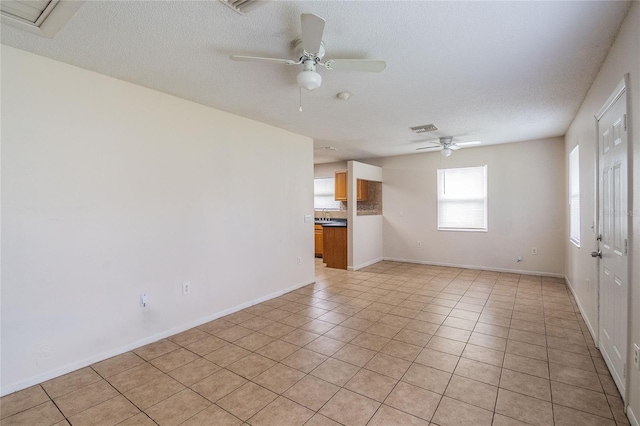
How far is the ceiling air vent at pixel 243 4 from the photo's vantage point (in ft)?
5.46

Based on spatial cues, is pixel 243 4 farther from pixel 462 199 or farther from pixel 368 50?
pixel 462 199

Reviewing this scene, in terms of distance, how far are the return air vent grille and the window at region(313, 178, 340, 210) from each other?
6.51m

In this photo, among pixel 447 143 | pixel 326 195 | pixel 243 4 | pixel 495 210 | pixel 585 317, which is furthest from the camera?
pixel 326 195

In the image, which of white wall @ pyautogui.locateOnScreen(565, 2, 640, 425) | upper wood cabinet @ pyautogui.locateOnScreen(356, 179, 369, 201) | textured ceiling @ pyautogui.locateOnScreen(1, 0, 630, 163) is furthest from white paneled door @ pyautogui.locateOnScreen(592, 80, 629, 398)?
upper wood cabinet @ pyautogui.locateOnScreen(356, 179, 369, 201)

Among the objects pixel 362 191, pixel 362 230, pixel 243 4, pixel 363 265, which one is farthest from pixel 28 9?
pixel 362 191

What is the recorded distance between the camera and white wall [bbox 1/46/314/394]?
2.21 m

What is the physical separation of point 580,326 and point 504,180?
3190 mm

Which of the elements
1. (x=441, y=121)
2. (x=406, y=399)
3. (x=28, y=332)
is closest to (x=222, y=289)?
(x=28, y=332)

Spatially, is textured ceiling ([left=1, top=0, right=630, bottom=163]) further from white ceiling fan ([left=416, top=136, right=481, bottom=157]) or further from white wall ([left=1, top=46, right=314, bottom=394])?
white ceiling fan ([left=416, top=136, right=481, bottom=157])

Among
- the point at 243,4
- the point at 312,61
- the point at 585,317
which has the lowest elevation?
the point at 585,317

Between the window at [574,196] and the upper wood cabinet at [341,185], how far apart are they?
401 cm

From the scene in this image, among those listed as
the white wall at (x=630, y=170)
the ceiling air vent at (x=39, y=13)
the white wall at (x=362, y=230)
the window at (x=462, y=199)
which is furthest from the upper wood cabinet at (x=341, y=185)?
the ceiling air vent at (x=39, y=13)

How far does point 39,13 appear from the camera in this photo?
71.5 inches

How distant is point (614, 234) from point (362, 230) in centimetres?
439
